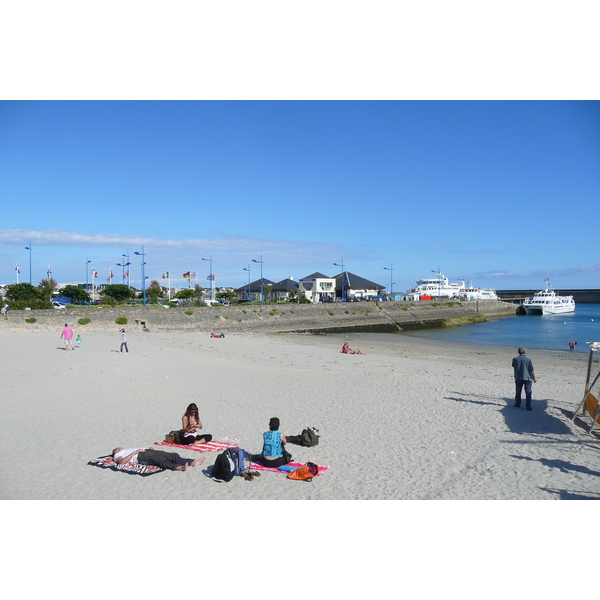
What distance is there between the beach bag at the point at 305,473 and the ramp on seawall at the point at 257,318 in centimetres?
2767

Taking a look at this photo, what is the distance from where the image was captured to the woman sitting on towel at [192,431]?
7.53m

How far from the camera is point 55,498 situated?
559 cm

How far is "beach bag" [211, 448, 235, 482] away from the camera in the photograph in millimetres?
6125

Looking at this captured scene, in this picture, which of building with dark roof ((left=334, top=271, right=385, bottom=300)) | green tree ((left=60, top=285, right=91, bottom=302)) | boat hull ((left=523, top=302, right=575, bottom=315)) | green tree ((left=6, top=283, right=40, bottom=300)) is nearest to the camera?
green tree ((left=6, top=283, right=40, bottom=300))

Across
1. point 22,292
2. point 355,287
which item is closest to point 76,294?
point 22,292

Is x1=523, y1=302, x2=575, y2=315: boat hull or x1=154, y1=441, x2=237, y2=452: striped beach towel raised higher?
x1=523, y1=302, x2=575, y2=315: boat hull

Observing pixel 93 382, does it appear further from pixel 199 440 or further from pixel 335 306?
pixel 335 306

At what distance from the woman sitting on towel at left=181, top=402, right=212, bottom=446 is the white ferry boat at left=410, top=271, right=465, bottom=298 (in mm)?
85047

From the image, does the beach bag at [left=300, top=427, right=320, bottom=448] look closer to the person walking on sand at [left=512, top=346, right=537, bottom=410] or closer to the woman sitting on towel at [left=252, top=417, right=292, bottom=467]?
the woman sitting on towel at [left=252, top=417, right=292, bottom=467]

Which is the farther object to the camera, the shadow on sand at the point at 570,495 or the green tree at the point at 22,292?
the green tree at the point at 22,292

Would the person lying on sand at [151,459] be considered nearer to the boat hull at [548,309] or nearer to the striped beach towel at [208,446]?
the striped beach towel at [208,446]

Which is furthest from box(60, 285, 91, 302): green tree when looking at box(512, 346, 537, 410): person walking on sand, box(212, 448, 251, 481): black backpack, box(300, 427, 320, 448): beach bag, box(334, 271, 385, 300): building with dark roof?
box(212, 448, 251, 481): black backpack

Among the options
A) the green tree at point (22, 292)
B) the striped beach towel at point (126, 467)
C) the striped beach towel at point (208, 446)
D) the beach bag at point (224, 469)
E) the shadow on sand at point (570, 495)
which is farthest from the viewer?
the green tree at point (22, 292)

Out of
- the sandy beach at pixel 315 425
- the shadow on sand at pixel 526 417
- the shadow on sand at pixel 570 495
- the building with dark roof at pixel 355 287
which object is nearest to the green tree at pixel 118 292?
the building with dark roof at pixel 355 287
